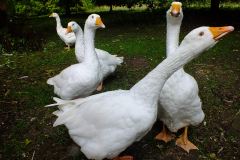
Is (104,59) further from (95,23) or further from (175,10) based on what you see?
(175,10)

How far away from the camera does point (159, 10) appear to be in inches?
→ 540

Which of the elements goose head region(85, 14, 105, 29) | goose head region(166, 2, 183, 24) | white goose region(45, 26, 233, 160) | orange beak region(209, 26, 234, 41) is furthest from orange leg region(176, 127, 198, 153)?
goose head region(85, 14, 105, 29)

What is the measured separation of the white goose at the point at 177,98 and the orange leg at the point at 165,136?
211 mm

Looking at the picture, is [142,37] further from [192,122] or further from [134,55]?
[192,122]

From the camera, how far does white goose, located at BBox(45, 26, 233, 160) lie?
323cm

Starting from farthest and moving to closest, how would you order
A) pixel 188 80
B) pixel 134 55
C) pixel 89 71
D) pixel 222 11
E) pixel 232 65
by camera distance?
pixel 222 11, pixel 134 55, pixel 232 65, pixel 89 71, pixel 188 80

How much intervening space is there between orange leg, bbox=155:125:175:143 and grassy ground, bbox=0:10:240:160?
73 millimetres

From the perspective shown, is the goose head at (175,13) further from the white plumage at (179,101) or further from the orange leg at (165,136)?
the orange leg at (165,136)

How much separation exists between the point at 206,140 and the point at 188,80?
3.20 ft

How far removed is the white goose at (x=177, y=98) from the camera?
12.5 ft

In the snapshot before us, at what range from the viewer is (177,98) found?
3779 millimetres

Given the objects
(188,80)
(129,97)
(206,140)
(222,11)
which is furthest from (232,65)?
(222,11)

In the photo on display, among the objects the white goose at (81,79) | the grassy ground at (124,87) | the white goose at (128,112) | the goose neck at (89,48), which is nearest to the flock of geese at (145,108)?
the white goose at (128,112)

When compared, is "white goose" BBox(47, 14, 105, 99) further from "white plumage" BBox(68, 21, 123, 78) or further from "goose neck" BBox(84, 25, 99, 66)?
"white plumage" BBox(68, 21, 123, 78)
